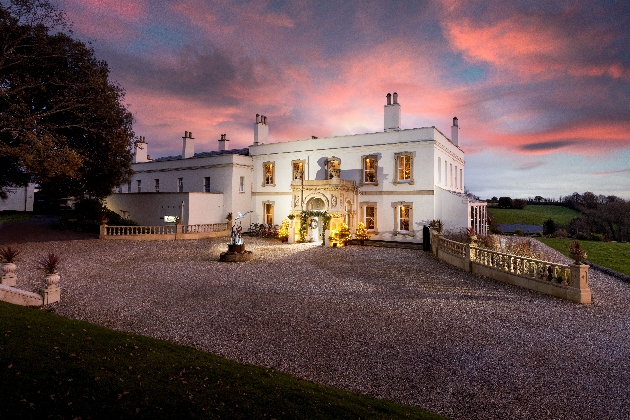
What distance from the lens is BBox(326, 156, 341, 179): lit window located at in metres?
24.7

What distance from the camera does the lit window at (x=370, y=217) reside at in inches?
937

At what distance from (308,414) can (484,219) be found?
26.0m

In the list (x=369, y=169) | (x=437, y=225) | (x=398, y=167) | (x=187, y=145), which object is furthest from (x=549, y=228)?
(x=187, y=145)

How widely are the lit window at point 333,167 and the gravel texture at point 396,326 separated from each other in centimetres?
1201

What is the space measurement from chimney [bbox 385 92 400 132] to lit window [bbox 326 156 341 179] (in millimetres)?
4253

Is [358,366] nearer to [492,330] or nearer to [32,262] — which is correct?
[492,330]

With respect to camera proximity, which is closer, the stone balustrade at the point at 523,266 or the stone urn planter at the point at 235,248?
the stone balustrade at the point at 523,266

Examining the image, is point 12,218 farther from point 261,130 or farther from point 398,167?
point 398,167

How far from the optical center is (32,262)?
13.8 m

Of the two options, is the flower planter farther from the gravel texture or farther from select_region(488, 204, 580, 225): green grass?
select_region(488, 204, 580, 225): green grass

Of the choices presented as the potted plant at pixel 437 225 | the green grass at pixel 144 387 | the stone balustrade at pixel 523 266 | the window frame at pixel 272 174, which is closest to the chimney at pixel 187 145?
the window frame at pixel 272 174

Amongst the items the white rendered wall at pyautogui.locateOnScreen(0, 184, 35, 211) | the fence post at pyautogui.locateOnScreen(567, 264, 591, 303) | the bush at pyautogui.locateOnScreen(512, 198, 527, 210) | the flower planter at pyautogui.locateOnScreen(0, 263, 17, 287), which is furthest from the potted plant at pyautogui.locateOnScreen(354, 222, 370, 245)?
the white rendered wall at pyautogui.locateOnScreen(0, 184, 35, 211)

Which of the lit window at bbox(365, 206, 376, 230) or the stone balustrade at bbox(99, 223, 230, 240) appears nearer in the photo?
the stone balustrade at bbox(99, 223, 230, 240)

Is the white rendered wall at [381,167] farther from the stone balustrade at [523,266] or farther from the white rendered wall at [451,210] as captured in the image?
the stone balustrade at [523,266]
